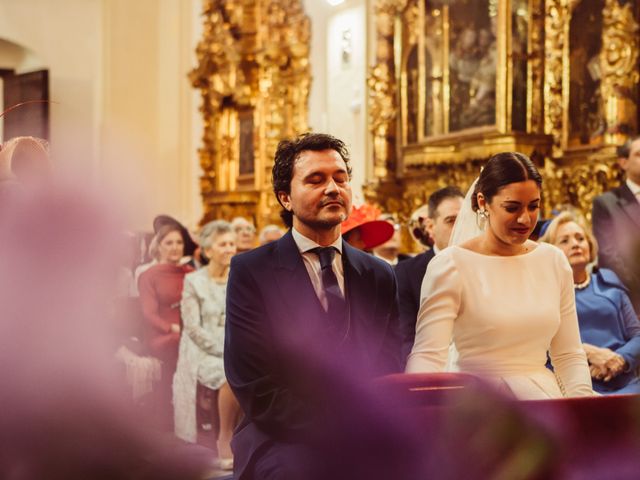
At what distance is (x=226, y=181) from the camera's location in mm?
16141


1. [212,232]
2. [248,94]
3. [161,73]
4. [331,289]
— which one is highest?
[161,73]

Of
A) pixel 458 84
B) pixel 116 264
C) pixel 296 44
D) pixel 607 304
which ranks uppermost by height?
pixel 296 44

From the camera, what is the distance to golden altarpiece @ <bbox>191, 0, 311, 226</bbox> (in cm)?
1447

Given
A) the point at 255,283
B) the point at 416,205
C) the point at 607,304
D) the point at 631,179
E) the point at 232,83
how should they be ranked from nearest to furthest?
the point at 255,283 < the point at 607,304 < the point at 631,179 < the point at 416,205 < the point at 232,83

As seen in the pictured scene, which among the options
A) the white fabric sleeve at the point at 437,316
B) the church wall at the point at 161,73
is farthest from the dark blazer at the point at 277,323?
the church wall at the point at 161,73

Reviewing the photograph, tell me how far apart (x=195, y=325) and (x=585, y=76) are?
15.0 feet

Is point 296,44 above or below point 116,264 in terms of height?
above

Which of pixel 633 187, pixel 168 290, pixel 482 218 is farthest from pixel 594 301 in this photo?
pixel 168 290

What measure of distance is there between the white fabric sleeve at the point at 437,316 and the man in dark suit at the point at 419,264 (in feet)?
3.19

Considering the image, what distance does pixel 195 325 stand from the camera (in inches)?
281

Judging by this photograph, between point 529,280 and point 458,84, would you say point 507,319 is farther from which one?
point 458,84

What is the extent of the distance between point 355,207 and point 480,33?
5.39 metres

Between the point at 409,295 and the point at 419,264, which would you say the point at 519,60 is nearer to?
the point at 419,264

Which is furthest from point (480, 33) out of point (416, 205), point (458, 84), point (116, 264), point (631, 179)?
point (116, 264)
